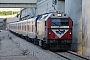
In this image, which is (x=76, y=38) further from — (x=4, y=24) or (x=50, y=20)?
(x=4, y=24)

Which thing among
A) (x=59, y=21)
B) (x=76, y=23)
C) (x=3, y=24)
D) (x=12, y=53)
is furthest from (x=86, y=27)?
(x=3, y=24)

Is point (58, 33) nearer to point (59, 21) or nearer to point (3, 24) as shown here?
point (59, 21)

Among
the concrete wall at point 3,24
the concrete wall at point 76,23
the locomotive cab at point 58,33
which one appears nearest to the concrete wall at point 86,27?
the locomotive cab at point 58,33

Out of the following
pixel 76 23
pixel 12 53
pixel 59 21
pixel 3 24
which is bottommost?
pixel 12 53

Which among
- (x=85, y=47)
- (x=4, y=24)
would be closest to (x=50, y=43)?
(x=85, y=47)

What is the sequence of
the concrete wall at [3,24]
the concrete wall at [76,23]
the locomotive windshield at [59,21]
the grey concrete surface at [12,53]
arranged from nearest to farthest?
the grey concrete surface at [12,53] → the locomotive windshield at [59,21] → the concrete wall at [76,23] → the concrete wall at [3,24]

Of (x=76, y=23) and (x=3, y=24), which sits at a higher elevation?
(x=76, y=23)

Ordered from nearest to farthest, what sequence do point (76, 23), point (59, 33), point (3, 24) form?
1. point (59, 33)
2. point (76, 23)
3. point (3, 24)

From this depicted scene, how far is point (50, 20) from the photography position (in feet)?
70.3

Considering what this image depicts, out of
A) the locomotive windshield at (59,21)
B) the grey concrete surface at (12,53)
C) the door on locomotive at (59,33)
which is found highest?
the locomotive windshield at (59,21)

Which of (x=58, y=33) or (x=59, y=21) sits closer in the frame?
(x=58, y=33)

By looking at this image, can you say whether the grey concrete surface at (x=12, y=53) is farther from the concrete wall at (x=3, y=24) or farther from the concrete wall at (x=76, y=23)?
the concrete wall at (x=3, y=24)

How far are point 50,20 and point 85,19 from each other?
2.69m

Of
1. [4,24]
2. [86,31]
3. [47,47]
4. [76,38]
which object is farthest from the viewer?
[4,24]
